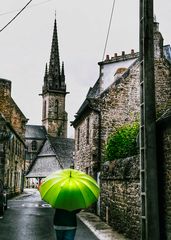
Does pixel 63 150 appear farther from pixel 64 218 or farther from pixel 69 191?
pixel 69 191

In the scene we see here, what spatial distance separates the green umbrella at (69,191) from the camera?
20.5 feet

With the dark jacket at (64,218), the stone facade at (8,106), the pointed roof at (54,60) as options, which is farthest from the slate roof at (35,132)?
the dark jacket at (64,218)

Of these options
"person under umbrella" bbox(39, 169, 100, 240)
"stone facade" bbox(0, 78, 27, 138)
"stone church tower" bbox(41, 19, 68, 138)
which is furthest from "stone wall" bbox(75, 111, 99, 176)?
"stone church tower" bbox(41, 19, 68, 138)

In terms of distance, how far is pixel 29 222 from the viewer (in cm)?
1661

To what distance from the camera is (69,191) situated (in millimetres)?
6254

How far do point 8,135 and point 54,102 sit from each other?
6788 cm

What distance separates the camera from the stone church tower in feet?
329

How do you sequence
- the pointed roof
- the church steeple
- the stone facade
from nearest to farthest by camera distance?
the stone facade < the church steeple < the pointed roof

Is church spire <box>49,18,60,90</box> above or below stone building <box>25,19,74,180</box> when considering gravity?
above

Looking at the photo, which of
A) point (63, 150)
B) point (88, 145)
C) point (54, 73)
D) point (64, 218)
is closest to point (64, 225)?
point (64, 218)

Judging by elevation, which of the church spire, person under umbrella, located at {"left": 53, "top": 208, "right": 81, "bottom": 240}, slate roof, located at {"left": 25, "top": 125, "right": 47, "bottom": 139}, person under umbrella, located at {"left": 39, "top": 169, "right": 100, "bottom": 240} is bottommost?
person under umbrella, located at {"left": 53, "top": 208, "right": 81, "bottom": 240}

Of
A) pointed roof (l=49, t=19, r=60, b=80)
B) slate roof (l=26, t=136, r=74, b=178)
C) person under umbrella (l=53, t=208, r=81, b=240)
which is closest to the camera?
person under umbrella (l=53, t=208, r=81, b=240)

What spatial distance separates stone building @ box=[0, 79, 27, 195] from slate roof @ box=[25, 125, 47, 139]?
49281 mm

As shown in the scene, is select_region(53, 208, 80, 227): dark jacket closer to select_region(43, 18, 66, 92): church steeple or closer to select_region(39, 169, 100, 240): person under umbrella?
select_region(39, 169, 100, 240): person under umbrella
